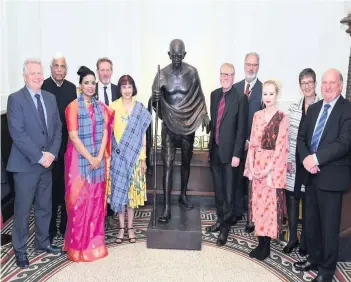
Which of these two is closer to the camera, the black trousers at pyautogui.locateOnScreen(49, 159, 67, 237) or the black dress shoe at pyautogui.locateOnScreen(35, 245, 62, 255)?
the black dress shoe at pyautogui.locateOnScreen(35, 245, 62, 255)

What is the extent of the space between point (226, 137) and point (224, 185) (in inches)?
19.6

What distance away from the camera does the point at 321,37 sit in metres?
5.73

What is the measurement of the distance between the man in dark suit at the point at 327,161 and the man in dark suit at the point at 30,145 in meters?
2.15

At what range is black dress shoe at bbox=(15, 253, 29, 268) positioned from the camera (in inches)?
135

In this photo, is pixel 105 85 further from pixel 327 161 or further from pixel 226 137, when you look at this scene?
pixel 327 161

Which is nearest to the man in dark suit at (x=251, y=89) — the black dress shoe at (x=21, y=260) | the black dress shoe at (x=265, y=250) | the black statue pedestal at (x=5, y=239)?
the black dress shoe at (x=265, y=250)

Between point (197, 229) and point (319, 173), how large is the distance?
1291 mm

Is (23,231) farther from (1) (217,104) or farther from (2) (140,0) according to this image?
(2) (140,0)

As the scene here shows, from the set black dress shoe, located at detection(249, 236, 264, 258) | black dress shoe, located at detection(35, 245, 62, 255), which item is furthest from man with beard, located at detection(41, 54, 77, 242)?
black dress shoe, located at detection(249, 236, 264, 258)

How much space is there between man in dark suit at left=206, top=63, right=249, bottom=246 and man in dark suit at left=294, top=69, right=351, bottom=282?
2.21 feet

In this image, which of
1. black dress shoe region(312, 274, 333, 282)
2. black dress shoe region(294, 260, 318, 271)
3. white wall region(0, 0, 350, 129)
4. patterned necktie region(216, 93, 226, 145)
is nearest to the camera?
black dress shoe region(312, 274, 333, 282)

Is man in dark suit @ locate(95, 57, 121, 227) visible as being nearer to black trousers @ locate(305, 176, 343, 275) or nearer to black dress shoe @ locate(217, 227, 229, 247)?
black dress shoe @ locate(217, 227, 229, 247)

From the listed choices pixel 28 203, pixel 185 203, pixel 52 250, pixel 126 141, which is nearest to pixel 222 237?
pixel 185 203

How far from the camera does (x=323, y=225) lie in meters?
3.12
